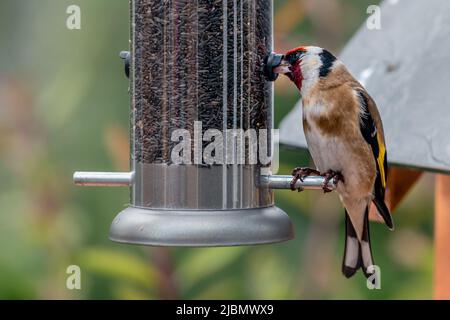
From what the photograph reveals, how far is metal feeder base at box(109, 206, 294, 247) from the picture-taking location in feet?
11.0

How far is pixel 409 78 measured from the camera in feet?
12.8

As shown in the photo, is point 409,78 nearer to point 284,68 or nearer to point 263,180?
point 284,68

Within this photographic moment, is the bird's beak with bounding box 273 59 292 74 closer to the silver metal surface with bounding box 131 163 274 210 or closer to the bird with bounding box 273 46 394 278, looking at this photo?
the bird with bounding box 273 46 394 278

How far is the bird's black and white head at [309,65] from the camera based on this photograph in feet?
12.3

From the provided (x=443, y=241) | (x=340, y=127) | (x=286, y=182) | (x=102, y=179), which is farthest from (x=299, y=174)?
(x=443, y=241)

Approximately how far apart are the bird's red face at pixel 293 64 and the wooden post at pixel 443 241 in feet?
2.32

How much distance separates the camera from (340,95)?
3752 millimetres

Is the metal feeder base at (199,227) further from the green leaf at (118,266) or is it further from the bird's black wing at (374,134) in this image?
the green leaf at (118,266)

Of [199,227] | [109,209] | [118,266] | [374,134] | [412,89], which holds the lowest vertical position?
[118,266]

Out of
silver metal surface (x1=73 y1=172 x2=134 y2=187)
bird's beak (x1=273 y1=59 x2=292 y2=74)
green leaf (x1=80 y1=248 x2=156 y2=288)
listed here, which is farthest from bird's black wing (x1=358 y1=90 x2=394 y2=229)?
green leaf (x1=80 y1=248 x2=156 y2=288)

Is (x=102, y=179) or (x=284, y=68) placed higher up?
(x=284, y=68)

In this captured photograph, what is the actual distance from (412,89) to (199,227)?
37.0 inches

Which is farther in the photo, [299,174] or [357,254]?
[357,254]
